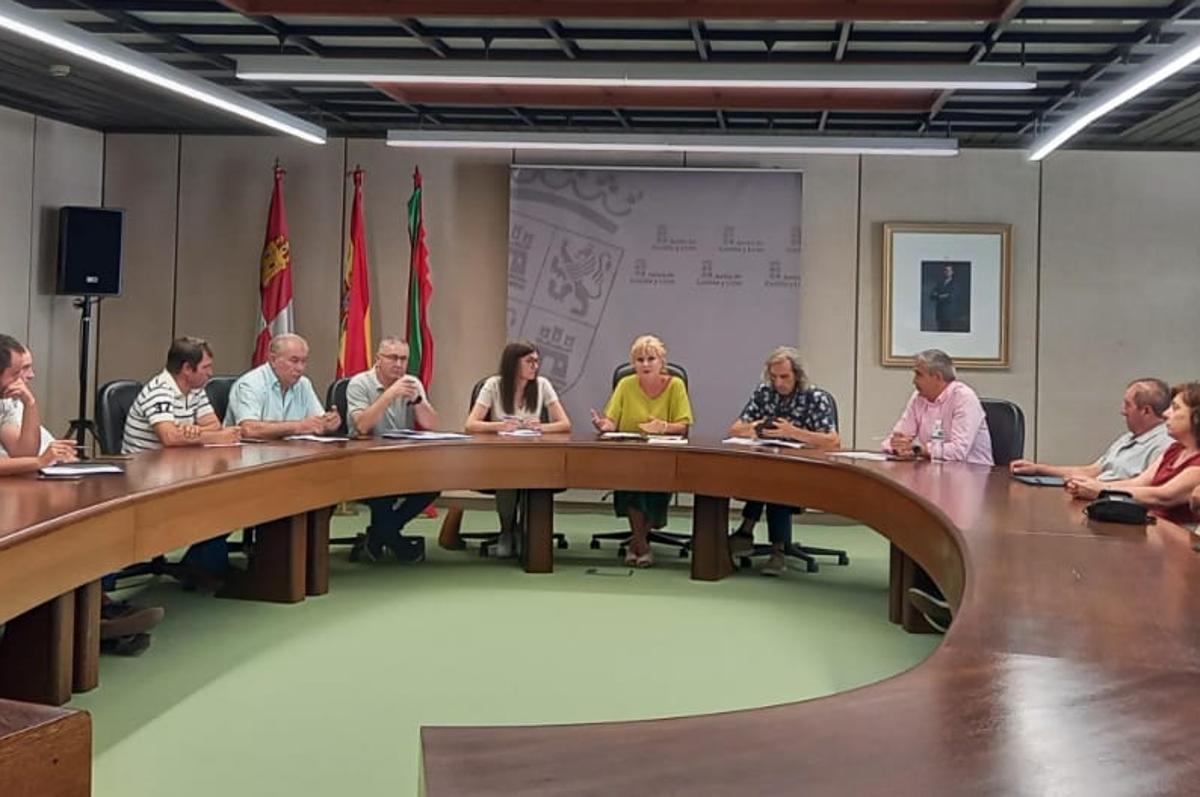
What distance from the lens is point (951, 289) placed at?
8.13 metres

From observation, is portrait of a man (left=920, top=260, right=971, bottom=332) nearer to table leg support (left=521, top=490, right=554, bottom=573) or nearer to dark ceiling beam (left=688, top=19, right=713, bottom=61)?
dark ceiling beam (left=688, top=19, right=713, bottom=61)

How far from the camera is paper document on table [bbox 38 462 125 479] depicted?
4117 mm

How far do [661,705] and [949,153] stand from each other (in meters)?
4.68

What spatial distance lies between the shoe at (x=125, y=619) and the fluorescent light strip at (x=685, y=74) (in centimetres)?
257

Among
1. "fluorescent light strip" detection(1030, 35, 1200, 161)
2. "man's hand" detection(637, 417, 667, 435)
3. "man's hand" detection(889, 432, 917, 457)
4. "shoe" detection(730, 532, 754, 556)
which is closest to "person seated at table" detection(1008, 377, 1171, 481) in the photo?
"man's hand" detection(889, 432, 917, 457)

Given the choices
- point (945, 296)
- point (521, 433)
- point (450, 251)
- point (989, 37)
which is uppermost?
point (989, 37)

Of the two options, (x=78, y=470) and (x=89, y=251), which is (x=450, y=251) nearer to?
(x=89, y=251)

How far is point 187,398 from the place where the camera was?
529 centimetres

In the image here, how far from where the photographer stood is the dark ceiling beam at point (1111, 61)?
17.3 feet

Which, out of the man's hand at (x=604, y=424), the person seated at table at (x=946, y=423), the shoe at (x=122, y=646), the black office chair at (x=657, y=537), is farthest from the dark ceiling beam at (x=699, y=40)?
the shoe at (x=122, y=646)

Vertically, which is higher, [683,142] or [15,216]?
[683,142]

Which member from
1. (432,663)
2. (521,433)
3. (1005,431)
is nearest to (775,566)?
(1005,431)

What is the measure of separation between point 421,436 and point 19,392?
2.32 meters

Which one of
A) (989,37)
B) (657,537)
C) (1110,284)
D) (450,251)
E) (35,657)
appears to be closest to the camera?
(35,657)
